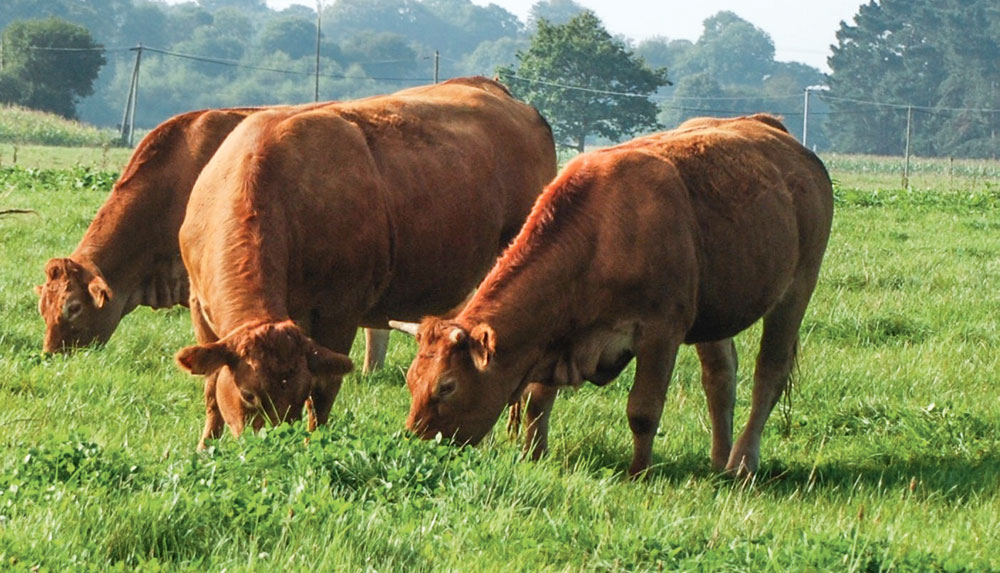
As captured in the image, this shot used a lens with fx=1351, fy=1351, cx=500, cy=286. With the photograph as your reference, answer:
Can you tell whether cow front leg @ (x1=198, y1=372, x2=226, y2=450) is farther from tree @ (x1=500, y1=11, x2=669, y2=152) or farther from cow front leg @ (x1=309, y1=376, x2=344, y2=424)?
tree @ (x1=500, y1=11, x2=669, y2=152)

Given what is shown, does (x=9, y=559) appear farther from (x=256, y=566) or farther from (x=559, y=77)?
(x=559, y=77)

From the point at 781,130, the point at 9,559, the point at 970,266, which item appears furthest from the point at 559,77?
the point at 9,559

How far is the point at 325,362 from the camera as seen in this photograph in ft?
19.9

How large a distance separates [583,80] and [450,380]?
79.2m

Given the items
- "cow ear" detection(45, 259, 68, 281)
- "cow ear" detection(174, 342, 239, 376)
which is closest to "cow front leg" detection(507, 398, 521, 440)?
"cow ear" detection(174, 342, 239, 376)

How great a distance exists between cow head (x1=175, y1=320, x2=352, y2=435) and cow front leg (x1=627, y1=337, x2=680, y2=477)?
→ 1540 millimetres

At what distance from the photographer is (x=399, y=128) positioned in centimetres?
807

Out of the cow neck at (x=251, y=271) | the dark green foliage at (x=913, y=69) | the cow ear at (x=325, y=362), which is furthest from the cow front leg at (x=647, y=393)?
the dark green foliage at (x=913, y=69)

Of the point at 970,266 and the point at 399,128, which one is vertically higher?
the point at 399,128

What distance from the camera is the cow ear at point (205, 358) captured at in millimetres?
5809

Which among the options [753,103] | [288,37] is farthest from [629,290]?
[288,37]

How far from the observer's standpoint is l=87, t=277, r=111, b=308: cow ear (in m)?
8.60

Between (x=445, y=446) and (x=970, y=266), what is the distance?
10.5m

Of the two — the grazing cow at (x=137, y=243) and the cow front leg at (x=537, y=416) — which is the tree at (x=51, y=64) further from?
the cow front leg at (x=537, y=416)
